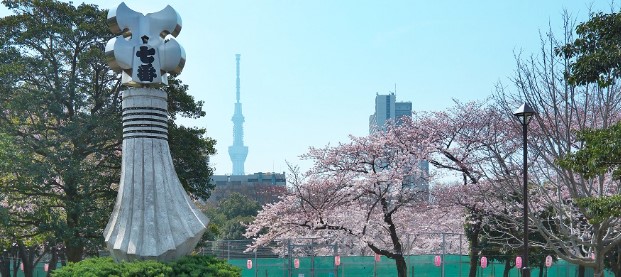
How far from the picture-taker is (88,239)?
20094mm

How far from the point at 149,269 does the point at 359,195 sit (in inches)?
472

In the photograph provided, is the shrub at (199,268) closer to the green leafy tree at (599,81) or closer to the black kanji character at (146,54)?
the black kanji character at (146,54)

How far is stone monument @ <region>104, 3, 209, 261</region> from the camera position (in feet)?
48.9

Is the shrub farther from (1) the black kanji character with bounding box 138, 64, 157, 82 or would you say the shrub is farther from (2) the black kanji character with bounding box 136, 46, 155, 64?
(2) the black kanji character with bounding box 136, 46, 155, 64

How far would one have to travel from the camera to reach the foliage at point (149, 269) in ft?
42.9

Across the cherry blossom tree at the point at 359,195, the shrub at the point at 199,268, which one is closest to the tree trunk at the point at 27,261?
the cherry blossom tree at the point at 359,195

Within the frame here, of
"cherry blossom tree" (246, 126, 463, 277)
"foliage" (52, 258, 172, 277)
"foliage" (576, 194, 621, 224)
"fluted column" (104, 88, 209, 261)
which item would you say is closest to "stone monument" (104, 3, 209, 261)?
"fluted column" (104, 88, 209, 261)

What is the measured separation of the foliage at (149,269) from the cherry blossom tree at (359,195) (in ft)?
30.5

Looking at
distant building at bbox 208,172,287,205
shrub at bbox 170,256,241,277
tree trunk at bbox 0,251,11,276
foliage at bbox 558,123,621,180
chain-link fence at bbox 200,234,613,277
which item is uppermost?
foliage at bbox 558,123,621,180

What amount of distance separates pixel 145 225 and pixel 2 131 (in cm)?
754

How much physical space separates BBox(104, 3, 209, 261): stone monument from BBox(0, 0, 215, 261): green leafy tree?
16.5ft

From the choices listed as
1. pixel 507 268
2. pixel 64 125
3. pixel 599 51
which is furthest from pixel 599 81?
pixel 507 268

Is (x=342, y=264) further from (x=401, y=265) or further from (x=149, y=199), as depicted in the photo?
(x=149, y=199)

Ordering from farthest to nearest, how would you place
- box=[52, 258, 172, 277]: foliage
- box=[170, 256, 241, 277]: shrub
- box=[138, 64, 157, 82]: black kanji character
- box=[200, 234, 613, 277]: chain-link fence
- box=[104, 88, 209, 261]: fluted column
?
box=[200, 234, 613, 277]: chain-link fence < box=[138, 64, 157, 82]: black kanji character < box=[104, 88, 209, 261]: fluted column < box=[170, 256, 241, 277]: shrub < box=[52, 258, 172, 277]: foliage
